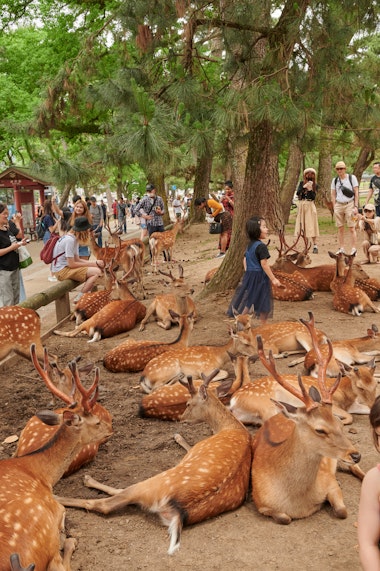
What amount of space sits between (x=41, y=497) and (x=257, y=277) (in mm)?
3839

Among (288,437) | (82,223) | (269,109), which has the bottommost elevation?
(288,437)

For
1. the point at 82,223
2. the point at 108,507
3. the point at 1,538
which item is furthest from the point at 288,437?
the point at 82,223

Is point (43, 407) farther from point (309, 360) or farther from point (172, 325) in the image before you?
point (172, 325)

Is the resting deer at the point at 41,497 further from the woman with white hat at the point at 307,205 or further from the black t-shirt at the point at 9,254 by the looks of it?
the woman with white hat at the point at 307,205

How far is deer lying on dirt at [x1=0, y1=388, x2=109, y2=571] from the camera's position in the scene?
2.73 meters

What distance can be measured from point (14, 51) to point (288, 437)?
21136 millimetres

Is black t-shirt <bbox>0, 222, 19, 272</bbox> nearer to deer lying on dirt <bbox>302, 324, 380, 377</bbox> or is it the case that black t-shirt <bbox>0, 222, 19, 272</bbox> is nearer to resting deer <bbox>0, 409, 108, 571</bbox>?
deer lying on dirt <bbox>302, 324, 380, 377</bbox>

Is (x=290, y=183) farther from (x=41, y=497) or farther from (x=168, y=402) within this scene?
(x=41, y=497)

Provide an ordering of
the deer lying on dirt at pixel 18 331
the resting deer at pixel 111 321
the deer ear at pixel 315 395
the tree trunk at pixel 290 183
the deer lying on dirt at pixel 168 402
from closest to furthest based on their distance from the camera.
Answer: the deer ear at pixel 315 395 → the deer lying on dirt at pixel 168 402 → the deer lying on dirt at pixel 18 331 → the resting deer at pixel 111 321 → the tree trunk at pixel 290 183

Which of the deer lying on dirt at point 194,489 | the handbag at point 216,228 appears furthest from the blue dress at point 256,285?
the handbag at point 216,228

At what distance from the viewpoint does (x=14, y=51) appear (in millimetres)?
21609

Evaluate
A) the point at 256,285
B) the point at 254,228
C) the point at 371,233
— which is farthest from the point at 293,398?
the point at 371,233

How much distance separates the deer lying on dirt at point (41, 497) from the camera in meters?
2.73

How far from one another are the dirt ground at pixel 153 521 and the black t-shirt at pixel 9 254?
1174mm
